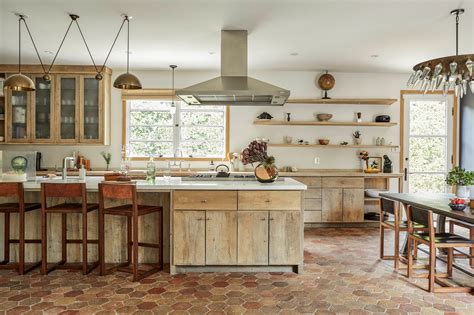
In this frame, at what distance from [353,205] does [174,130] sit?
3.34 m

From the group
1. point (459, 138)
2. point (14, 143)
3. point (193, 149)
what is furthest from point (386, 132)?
point (14, 143)

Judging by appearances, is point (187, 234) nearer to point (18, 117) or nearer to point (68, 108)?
point (68, 108)

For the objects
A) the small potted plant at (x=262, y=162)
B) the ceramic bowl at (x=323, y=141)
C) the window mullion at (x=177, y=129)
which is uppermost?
the window mullion at (x=177, y=129)

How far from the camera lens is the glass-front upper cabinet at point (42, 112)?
231 inches

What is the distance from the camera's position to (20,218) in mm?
3365

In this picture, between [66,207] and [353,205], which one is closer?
[66,207]

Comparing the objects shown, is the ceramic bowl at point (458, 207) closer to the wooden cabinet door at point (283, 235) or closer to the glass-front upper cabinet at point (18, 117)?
the wooden cabinet door at point (283, 235)

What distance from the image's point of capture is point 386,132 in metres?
6.40

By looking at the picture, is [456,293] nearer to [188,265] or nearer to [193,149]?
[188,265]

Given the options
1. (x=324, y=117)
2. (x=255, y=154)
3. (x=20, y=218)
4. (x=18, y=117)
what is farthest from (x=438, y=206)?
(x=18, y=117)

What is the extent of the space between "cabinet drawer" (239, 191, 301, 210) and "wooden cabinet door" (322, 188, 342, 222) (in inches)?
94.6

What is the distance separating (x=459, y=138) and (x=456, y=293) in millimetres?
4241

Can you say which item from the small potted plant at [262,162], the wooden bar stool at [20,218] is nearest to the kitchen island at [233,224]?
the wooden bar stool at [20,218]

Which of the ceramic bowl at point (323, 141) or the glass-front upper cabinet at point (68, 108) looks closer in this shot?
the glass-front upper cabinet at point (68, 108)
